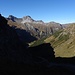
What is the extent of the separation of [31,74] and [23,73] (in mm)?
3237

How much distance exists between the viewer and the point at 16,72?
47844mm

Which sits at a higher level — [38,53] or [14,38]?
[14,38]

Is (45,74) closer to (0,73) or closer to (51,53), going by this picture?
(0,73)

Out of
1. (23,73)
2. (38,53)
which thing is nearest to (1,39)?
(23,73)

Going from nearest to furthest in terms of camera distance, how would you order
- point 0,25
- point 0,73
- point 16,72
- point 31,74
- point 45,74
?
point 0,73 → point 16,72 → point 31,74 → point 45,74 → point 0,25

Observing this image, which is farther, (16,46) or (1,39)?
(16,46)

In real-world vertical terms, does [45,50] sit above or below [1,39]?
below

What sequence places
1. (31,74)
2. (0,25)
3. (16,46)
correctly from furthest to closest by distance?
(16,46), (0,25), (31,74)

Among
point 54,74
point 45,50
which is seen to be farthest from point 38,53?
point 54,74

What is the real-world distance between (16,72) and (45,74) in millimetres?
10720

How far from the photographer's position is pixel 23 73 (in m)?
49.9

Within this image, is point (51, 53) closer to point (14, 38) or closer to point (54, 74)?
point (14, 38)

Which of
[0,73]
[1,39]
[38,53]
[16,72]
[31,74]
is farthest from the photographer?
[38,53]

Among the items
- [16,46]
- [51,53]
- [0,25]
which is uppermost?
[0,25]
